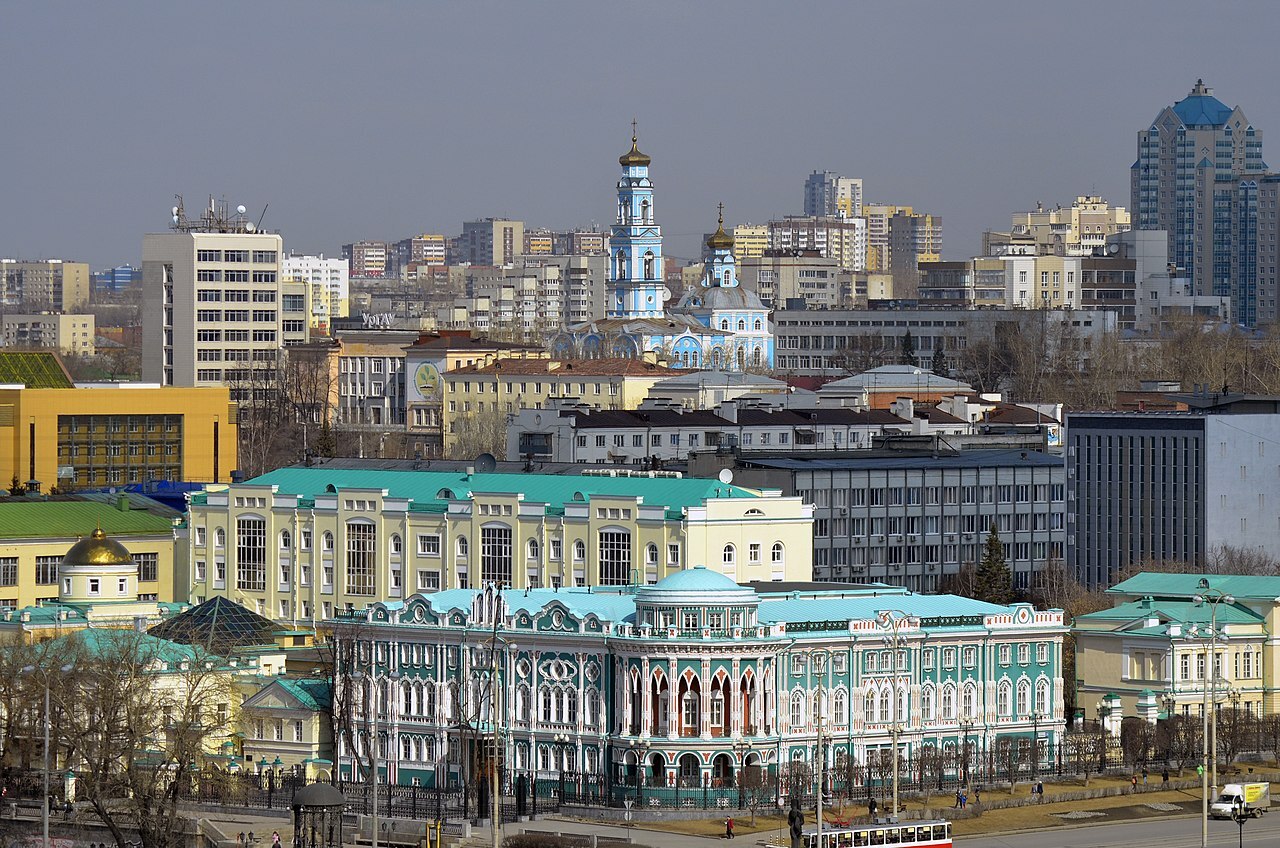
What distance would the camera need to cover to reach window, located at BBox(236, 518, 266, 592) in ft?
356

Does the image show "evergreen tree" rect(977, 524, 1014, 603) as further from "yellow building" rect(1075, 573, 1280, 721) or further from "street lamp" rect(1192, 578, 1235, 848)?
"street lamp" rect(1192, 578, 1235, 848)

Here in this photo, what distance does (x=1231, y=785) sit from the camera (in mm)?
78688

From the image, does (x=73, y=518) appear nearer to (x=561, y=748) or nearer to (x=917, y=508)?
(x=917, y=508)

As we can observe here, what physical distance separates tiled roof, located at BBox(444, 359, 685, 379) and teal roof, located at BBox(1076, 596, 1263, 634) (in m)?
89.3

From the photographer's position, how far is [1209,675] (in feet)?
305

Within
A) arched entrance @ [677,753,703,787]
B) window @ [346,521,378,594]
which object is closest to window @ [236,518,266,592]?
window @ [346,521,378,594]

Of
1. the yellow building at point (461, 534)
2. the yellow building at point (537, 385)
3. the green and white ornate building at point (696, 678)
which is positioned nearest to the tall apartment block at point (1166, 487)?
the yellow building at point (461, 534)

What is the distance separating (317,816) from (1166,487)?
5992cm

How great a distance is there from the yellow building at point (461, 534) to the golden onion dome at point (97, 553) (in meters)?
7.95

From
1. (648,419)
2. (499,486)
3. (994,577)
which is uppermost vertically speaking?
(648,419)

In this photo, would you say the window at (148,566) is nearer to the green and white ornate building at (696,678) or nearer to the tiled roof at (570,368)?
the green and white ornate building at (696,678)

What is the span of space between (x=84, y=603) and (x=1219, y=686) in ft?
106

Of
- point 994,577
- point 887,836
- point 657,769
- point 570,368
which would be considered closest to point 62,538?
point 994,577

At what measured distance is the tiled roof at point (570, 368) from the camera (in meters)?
185
